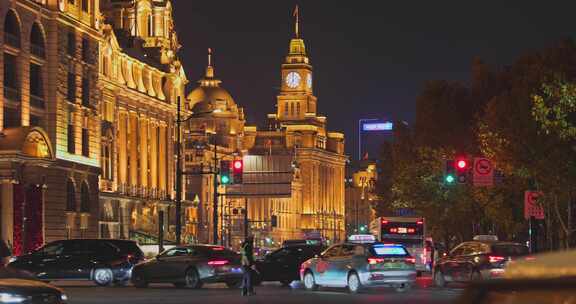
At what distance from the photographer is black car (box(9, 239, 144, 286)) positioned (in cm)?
3912

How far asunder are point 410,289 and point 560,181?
1135 centimetres

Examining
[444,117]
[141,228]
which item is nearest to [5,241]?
[444,117]

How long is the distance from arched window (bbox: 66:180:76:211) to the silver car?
3736 cm

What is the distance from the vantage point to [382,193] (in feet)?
343

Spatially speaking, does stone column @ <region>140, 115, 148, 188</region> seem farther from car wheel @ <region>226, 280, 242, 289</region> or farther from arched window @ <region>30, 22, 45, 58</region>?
car wheel @ <region>226, 280, 242, 289</region>

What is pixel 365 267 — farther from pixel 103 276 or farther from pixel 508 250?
pixel 103 276

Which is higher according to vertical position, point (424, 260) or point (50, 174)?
point (50, 174)

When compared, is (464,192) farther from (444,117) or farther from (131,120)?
(131,120)

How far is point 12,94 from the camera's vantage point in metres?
64.0

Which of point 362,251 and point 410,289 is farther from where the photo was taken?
point 410,289

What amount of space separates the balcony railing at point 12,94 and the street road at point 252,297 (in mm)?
27951

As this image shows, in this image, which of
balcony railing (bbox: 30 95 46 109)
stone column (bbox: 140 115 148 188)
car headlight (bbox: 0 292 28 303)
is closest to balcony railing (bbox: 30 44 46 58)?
balcony railing (bbox: 30 95 46 109)

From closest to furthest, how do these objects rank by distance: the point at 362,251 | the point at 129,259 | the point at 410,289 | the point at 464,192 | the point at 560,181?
the point at 362,251 < the point at 410,289 < the point at 129,259 < the point at 560,181 < the point at 464,192

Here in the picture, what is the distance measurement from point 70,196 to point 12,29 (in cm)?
1128
